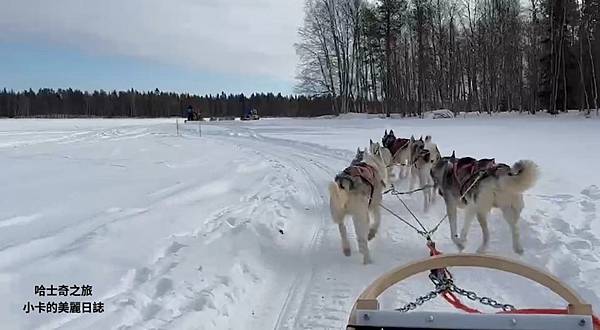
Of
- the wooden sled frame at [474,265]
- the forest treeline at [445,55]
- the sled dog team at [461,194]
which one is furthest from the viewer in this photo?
the forest treeline at [445,55]

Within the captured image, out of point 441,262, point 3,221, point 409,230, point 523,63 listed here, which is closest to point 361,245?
point 409,230

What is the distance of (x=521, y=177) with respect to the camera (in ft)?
17.0

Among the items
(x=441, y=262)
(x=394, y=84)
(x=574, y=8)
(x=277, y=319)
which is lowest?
(x=277, y=319)

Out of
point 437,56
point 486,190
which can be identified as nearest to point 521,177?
point 486,190

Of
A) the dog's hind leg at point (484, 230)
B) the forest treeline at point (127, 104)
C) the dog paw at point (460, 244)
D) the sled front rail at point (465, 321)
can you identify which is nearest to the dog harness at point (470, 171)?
the dog's hind leg at point (484, 230)

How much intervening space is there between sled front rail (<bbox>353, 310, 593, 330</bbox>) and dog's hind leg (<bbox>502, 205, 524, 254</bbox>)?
139 inches

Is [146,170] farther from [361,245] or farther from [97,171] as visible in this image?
[361,245]

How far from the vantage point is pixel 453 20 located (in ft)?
154

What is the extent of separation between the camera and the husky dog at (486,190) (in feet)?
17.1

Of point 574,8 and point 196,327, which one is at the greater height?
point 574,8

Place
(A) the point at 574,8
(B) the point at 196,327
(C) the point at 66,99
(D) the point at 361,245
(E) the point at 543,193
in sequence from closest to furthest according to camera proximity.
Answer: (B) the point at 196,327
(D) the point at 361,245
(E) the point at 543,193
(A) the point at 574,8
(C) the point at 66,99

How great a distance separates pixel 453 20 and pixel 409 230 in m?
44.4

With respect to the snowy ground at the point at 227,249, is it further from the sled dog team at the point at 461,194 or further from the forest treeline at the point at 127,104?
the forest treeline at the point at 127,104

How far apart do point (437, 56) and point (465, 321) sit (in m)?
46.8
